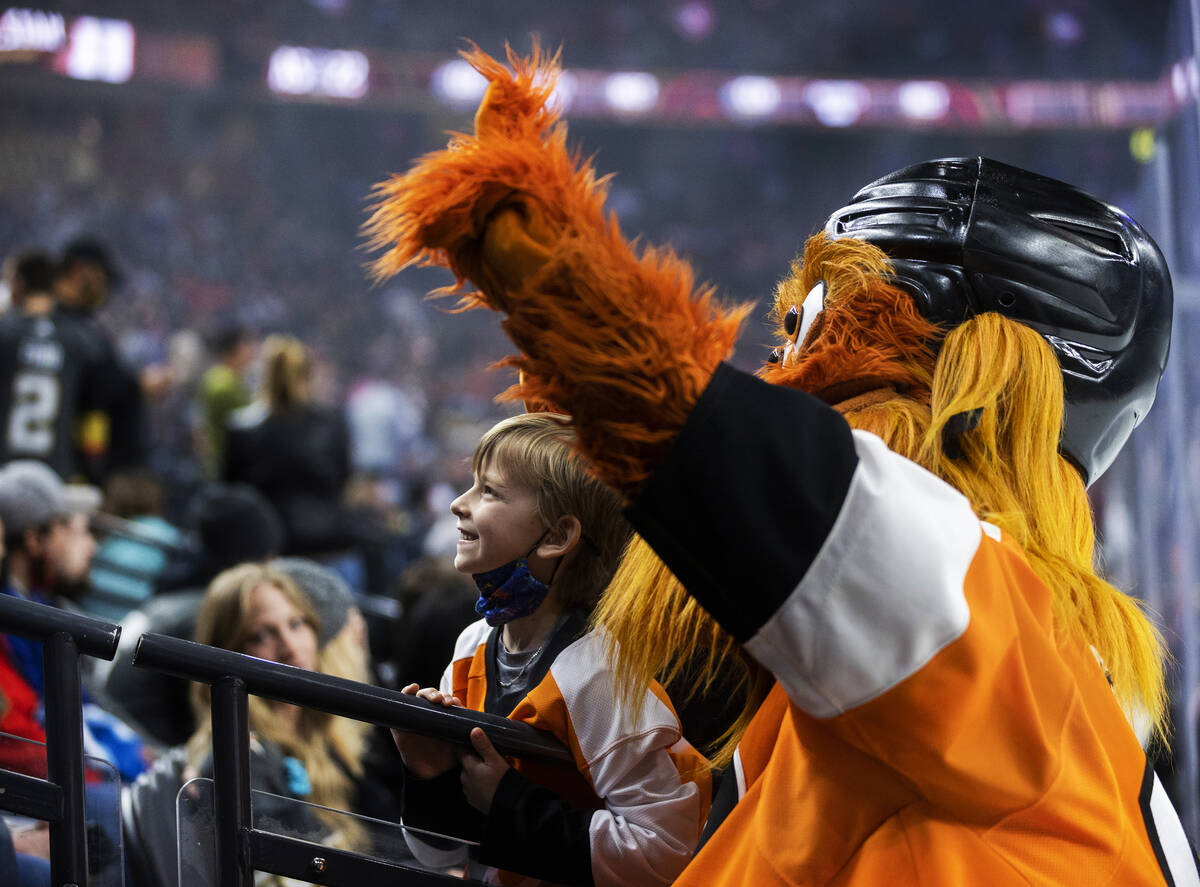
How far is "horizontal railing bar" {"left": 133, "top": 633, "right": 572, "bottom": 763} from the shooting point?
1.14m

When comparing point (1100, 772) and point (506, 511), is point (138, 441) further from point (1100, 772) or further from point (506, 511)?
point (1100, 772)

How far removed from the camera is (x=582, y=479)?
1.40 metres

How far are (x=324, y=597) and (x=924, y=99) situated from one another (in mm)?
14916

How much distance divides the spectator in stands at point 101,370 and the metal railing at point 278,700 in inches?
130

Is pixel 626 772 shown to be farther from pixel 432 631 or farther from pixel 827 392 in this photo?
pixel 432 631

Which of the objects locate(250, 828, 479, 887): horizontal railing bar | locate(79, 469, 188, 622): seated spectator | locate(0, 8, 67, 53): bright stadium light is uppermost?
locate(0, 8, 67, 53): bright stadium light

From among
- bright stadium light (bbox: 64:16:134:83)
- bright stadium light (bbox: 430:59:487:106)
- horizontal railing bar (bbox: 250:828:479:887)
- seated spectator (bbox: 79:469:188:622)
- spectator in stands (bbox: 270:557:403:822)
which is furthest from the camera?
bright stadium light (bbox: 430:59:487:106)

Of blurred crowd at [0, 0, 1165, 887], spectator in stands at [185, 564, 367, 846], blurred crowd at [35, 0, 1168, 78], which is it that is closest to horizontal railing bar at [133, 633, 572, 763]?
spectator in stands at [185, 564, 367, 846]

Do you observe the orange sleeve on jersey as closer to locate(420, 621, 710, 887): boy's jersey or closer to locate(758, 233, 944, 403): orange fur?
locate(758, 233, 944, 403): orange fur

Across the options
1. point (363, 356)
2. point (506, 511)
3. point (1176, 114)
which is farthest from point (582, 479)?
point (363, 356)

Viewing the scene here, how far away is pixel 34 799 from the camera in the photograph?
1.15 m

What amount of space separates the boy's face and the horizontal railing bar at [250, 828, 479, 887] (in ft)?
1.08

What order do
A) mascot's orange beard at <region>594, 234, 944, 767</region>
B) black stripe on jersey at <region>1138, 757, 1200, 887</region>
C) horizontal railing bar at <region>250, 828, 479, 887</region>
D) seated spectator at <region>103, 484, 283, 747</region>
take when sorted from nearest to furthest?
black stripe on jersey at <region>1138, 757, 1200, 887</region> < mascot's orange beard at <region>594, 234, 944, 767</region> < horizontal railing bar at <region>250, 828, 479, 887</region> < seated spectator at <region>103, 484, 283, 747</region>

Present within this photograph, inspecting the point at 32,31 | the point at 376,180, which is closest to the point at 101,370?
the point at 32,31
